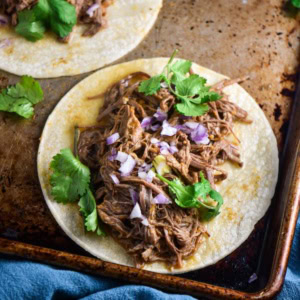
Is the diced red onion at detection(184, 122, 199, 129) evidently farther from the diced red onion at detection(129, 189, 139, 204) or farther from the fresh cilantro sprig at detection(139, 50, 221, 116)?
the diced red onion at detection(129, 189, 139, 204)

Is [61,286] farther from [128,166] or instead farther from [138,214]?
[128,166]

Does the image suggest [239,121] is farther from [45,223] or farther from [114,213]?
[45,223]

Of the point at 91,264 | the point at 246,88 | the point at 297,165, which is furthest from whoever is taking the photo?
the point at 246,88

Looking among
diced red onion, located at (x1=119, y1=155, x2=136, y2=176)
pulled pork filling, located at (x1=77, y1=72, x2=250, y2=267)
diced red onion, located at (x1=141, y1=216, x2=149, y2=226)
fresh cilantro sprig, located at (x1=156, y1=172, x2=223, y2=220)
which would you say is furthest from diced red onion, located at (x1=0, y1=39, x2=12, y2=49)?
diced red onion, located at (x1=141, y1=216, x2=149, y2=226)

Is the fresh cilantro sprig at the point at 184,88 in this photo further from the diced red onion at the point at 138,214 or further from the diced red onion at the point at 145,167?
the diced red onion at the point at 138,214

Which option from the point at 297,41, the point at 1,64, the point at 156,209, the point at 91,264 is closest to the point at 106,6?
the point at 1,64

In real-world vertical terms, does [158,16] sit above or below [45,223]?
above

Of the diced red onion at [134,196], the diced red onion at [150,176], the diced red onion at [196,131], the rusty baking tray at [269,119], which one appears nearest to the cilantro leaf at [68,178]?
the rusty baking tray at [269,119]
